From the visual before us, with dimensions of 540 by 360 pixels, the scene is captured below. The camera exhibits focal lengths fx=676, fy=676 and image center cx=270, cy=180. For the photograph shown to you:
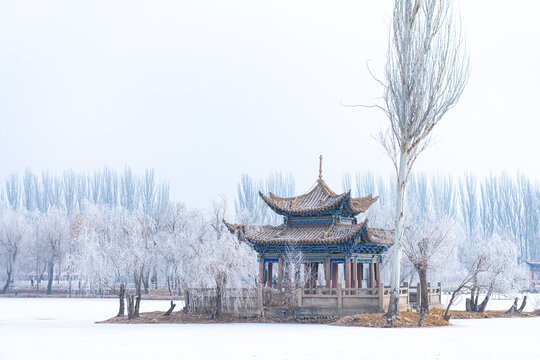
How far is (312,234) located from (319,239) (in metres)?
0.79

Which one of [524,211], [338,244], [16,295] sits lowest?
[16,295]

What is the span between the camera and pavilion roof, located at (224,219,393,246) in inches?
992

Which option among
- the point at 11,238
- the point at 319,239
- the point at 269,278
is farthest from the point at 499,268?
the point at 11,238

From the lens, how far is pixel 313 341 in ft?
56.1

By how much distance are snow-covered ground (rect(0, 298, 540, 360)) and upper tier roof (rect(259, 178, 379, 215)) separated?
549 centimetres

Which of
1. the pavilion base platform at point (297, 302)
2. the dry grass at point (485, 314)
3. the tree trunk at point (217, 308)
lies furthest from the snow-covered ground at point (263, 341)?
the dry grass at point (485, 314)

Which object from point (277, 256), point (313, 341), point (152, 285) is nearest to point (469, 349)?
point (313, 341)

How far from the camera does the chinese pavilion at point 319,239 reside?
25609 millimetres

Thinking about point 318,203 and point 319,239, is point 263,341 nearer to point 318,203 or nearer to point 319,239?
point 319,239

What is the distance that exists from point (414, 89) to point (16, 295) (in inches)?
1475

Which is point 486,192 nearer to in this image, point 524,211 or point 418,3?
point 524,211

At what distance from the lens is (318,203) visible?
27.0 m

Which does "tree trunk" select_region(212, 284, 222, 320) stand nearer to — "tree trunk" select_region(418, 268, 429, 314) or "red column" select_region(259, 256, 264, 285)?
"red column" select_region(259, 256, 264, 285)

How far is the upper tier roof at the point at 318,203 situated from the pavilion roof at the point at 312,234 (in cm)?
70
